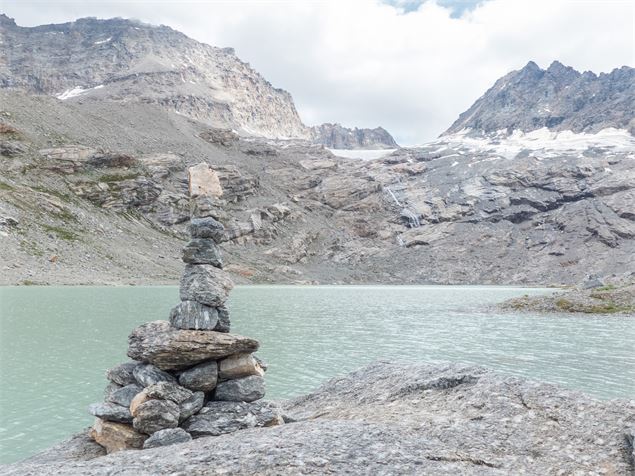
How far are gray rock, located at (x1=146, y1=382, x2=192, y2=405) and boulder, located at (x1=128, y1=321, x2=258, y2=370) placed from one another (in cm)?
68

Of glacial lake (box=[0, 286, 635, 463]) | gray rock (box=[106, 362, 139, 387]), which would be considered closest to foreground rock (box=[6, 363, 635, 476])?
gray rock (box=[106, 362, 139, 387])

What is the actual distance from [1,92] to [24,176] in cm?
4356

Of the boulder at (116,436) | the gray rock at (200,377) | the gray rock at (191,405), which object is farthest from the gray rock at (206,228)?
the boulder at (116,436)

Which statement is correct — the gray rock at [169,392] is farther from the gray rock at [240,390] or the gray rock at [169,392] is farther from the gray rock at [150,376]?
the gray rock at [240,390]

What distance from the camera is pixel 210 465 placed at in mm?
8156

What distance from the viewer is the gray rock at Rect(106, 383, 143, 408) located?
12984 millimetres

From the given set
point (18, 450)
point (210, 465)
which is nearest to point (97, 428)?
point (18, 450)

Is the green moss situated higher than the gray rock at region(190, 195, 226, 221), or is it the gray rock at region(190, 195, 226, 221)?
the green moss

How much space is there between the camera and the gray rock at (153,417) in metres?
12.1

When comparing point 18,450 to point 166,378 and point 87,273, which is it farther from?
point 87,273

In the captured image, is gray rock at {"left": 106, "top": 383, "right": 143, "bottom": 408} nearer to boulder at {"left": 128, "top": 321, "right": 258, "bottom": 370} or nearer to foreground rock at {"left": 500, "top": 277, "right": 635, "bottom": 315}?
boulder at {"left": 128, "top": 321, "right": 258, "bottom": 370}

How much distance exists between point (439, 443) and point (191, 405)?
655 centimetres

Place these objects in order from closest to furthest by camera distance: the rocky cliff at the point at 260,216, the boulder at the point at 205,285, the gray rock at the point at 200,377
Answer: the gray rock at the point at 200,377 < the boulder at the point at 205,285 < the rocky cliff at the point at 260,216

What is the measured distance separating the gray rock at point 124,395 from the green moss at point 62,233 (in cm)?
10440
